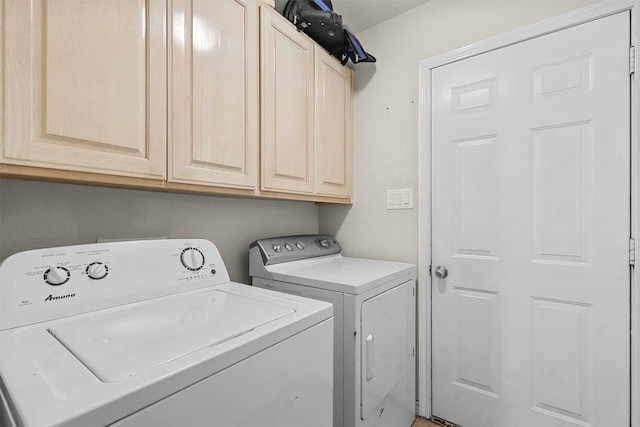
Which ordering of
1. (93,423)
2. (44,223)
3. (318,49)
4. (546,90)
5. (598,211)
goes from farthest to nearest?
(318,49), (546,90), (598,211), (44,223), (93,423)

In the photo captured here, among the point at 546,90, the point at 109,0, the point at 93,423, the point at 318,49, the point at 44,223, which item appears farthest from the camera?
the point at 318,49

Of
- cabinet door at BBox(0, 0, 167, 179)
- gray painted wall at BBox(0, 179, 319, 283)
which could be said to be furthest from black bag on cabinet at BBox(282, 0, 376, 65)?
gray painted wall at BBox(0, 179, 319, 283)

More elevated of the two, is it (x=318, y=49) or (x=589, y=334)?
(x=318, y=49)

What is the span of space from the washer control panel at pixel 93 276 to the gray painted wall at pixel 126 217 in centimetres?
20

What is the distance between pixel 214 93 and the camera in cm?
122

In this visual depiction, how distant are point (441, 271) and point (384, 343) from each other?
588 millimetres

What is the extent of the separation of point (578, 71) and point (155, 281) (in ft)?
6.76

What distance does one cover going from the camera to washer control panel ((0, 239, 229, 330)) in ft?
2.69

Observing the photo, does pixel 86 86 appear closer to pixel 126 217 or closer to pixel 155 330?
pixel 126 217

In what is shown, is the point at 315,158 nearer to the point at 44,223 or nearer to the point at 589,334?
the point at 44,223

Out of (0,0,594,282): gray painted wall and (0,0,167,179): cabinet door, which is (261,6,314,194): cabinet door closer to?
(0,0,594,282): gray painted wall

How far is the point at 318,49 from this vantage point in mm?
1756

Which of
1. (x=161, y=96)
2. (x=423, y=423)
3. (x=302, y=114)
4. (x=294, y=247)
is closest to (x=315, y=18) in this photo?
(x=302, y=114)

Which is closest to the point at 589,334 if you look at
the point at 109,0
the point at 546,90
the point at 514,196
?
the point at 514,196
